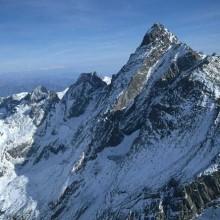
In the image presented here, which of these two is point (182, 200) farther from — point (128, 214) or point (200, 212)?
point (128, 214)

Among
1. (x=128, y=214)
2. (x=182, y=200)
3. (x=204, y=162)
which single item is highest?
(x=204, y=162)

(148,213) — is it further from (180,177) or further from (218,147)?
(218,147)

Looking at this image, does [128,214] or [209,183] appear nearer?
[209,183]

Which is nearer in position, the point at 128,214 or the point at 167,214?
the point at 167,214

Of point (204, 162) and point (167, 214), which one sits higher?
Result: point (204, 162)

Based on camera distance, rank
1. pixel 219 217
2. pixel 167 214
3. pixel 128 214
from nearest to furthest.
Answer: pixel 219 217, pixel 167 214, pixel 128 214

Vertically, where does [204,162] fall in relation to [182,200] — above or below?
above

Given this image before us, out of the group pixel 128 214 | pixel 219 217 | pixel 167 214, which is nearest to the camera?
pixel 219 217

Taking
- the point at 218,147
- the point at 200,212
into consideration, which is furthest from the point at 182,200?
the point at 218,147

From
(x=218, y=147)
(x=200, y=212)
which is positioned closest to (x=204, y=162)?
(x=218, y=147)
